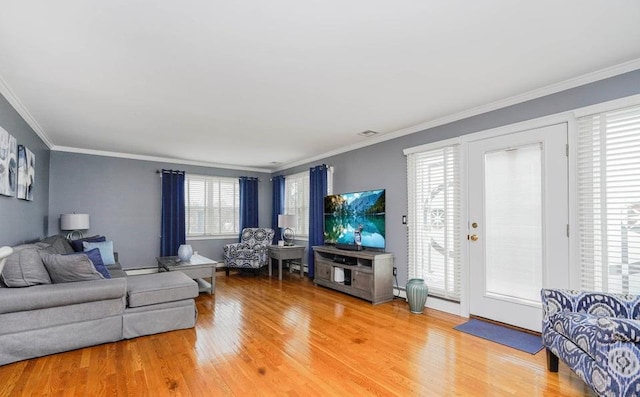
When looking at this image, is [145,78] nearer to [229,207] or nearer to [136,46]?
[136,46]

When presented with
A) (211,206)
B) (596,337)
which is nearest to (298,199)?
(211,206)

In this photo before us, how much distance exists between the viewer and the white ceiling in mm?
1838

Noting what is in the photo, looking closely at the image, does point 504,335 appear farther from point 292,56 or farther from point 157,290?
point 157,290

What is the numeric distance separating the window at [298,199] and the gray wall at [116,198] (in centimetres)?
220

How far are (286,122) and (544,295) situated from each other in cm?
319

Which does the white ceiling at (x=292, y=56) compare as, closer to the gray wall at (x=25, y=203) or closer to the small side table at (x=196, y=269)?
the gray wall at (x=25, y=203)

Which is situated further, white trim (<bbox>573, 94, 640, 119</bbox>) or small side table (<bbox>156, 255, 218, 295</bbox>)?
small side table (<bbox>156, 255, 218, 295</bbox>)

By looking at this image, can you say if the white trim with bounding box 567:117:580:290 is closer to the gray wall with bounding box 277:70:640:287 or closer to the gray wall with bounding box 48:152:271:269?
the gray wall with bounding box 277:70:640:287

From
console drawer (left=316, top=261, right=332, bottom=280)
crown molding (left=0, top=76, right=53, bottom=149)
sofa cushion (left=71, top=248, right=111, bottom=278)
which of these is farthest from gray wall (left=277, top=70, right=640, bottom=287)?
crown molding (left=0, top=76, right=53, bottom=149)

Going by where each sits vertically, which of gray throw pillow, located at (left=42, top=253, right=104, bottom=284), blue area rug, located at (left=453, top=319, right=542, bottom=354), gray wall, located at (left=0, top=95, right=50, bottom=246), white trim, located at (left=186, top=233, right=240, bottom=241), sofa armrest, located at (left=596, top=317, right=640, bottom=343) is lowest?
blue area rug, located at (left=453, top=319, right=542, bottom=354)

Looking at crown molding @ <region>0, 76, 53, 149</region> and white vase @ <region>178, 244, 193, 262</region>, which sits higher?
crown molding @ <region>0, 76, 53, 149</region>

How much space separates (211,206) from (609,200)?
256 inches

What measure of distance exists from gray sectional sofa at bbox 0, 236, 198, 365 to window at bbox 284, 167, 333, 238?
11.6ft

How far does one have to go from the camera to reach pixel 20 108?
11.1 feet
